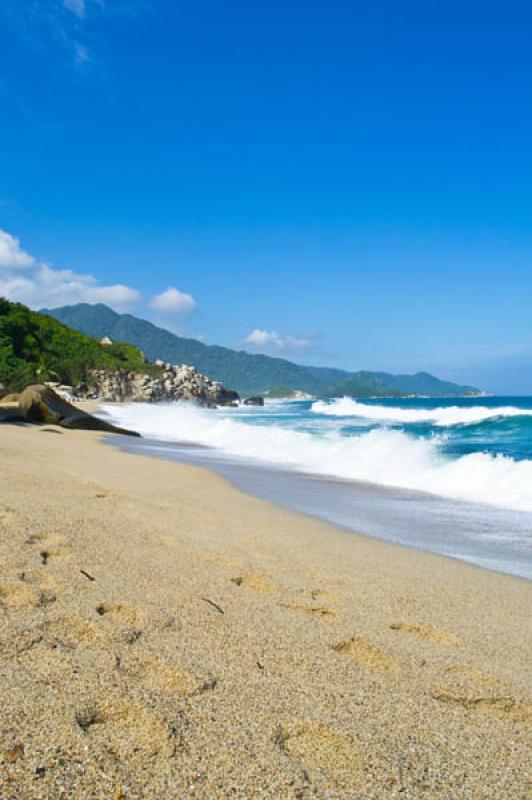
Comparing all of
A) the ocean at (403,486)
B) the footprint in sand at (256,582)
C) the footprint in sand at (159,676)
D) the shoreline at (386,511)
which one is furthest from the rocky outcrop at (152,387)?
the footprint in sand at (159,676)

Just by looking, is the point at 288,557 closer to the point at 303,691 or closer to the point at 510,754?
the point at 303,691

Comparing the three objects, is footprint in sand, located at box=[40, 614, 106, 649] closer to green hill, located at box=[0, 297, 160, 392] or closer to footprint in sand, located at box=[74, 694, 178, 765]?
footprint in sand, located at box=[74, 694, 178, 765]

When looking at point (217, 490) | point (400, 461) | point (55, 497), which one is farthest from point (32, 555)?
point (400, 461)

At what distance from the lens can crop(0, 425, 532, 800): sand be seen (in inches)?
71.0

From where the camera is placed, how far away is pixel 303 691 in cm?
237

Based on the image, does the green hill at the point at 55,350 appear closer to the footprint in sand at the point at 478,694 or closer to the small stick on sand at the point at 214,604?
the small stick on sand at the point at 214,604

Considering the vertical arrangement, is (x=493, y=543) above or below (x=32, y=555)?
below

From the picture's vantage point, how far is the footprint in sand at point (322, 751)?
1846 mm

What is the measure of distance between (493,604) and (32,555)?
341 centimetres

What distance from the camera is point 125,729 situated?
1954 mm

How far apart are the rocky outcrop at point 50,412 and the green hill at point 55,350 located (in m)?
38.9

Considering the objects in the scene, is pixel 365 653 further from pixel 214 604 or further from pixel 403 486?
pixel 403 486

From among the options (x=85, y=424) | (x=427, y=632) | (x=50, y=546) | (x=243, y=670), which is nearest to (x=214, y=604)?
(x=243, y=670)

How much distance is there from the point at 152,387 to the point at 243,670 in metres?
84.4
